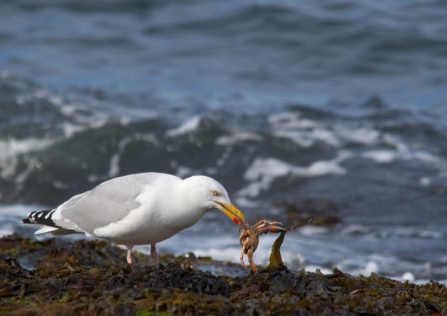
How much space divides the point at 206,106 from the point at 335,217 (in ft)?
17.9

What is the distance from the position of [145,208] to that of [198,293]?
3.57 feet

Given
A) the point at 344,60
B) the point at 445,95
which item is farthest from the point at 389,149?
the point at 344,60

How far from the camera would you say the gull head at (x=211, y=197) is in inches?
184

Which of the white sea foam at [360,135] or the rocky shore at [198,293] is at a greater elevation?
the rocky shore at [198,293]

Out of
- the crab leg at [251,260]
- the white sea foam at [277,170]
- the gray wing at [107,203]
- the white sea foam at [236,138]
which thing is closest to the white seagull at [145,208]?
the gray wing at [107,203]

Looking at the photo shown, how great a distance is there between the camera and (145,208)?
4.79 meters

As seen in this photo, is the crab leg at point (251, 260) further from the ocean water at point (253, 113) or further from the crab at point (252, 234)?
the ocean water at point (253, 113)

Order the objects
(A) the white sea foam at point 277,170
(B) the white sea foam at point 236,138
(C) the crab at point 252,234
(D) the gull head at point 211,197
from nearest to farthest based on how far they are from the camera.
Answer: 1. (C) the crab at point 252,234
2. (D) the gull head at point 211,197
3. (A) the white sea foam at point 277,170
4. (B) the white sea foam at point 236,138

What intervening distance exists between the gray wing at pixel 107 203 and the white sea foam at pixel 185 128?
667 centimetres

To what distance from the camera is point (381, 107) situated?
556 inches

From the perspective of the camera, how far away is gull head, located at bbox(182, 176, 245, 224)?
468 cm

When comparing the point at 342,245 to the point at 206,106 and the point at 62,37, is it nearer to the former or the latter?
the point at 206,106

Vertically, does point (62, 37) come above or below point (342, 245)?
above

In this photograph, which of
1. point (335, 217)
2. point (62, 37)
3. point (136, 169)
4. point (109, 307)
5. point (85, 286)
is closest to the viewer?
point (109, 307)
